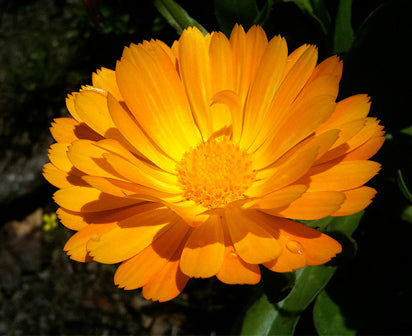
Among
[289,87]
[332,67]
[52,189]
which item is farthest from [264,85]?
[52,189]

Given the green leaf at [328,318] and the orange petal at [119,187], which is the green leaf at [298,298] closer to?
the green leaf at [328,318]

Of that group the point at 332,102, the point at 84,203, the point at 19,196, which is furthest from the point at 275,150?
the point at 19,196

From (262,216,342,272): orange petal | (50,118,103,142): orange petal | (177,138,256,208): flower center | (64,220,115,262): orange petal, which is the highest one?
(50,118,103,142): orange petal

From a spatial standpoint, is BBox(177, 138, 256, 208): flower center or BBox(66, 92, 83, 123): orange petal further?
BBox(177, 138, 256, 208): flower center

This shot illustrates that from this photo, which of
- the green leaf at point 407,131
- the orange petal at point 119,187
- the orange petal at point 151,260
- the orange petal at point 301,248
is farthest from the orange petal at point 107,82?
the green leaf at point 407,131

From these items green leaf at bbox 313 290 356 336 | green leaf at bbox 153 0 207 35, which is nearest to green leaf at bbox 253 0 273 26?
green leaf at bbox 153 0 207 35

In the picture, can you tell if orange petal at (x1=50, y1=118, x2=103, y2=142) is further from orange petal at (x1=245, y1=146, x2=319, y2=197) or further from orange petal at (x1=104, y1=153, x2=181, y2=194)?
orange petal at (x1=245, y1=146, x2=319, y2=197)

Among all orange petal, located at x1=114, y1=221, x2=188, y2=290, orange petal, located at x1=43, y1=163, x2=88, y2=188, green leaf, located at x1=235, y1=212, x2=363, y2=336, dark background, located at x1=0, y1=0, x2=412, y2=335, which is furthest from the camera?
dark background, located at x1=0, y1=0, x2=412, y2=335
